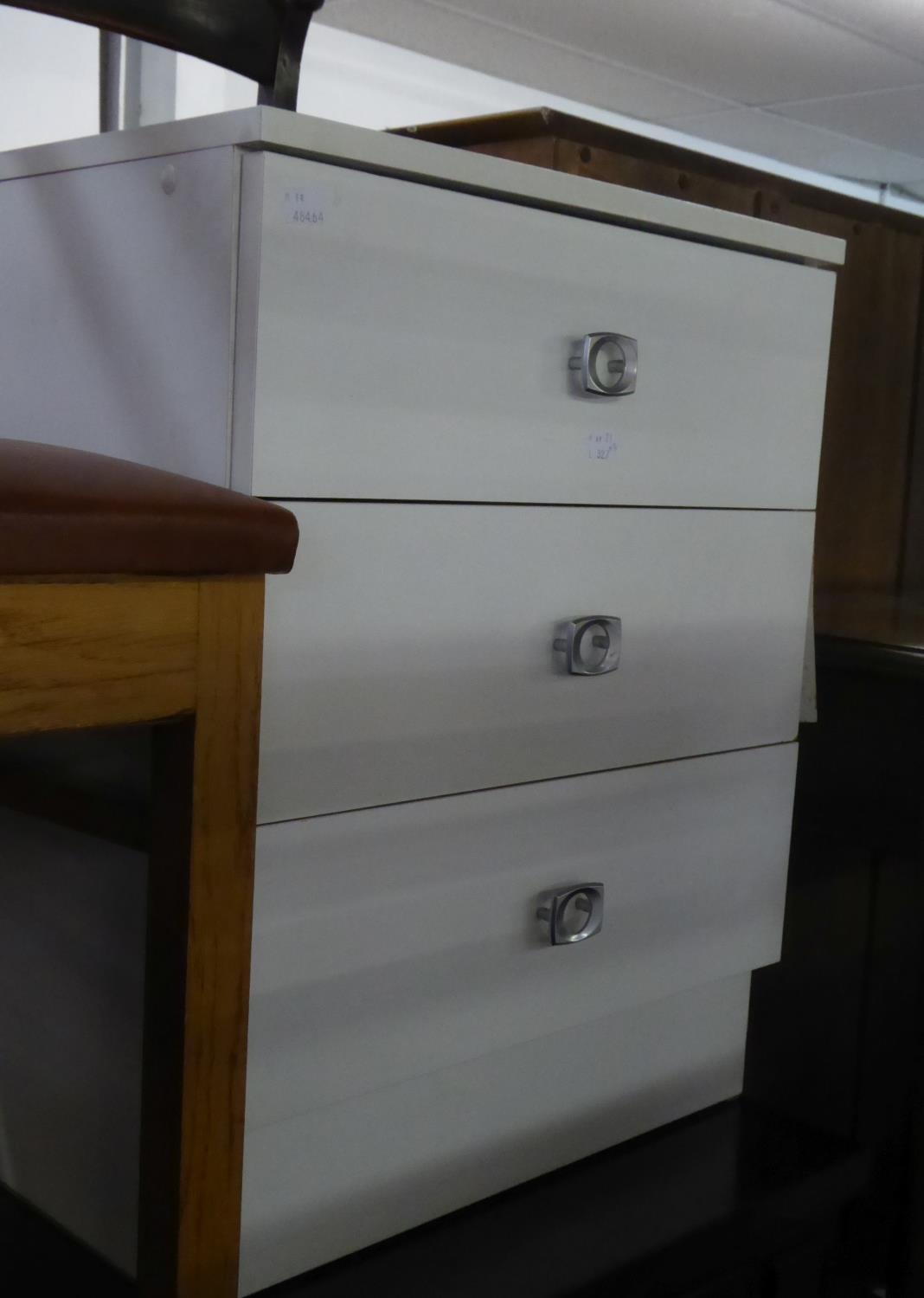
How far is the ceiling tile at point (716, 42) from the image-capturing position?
4.07m

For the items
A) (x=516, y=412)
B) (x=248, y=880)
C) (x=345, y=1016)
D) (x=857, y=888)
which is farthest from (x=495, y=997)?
(x=857, y=888)

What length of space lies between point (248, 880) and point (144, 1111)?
0.12m

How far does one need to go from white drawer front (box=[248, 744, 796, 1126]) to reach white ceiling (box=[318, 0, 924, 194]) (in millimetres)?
3531

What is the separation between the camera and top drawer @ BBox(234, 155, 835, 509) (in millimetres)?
664

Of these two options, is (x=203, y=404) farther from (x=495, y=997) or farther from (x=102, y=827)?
(x=495, y=997)

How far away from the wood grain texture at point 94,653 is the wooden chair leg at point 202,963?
0.05ft

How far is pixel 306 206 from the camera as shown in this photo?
0.66m

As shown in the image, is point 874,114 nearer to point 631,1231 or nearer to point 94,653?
point 631,1231

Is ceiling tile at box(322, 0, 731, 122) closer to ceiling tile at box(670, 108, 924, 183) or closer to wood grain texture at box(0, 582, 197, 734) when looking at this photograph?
ceiling tile at box(670, 108, 924, 183)

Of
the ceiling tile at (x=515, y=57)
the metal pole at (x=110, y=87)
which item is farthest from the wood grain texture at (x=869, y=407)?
the ceiling tile at (x=515, y=57)

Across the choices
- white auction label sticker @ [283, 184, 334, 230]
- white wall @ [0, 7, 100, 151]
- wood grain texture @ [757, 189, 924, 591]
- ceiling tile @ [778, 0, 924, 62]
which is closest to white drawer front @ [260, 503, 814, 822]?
white auction label sticker @ [283, 184, 334, 230]

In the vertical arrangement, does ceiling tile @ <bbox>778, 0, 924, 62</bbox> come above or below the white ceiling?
below

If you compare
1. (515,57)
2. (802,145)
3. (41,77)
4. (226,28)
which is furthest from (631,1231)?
(802,145)

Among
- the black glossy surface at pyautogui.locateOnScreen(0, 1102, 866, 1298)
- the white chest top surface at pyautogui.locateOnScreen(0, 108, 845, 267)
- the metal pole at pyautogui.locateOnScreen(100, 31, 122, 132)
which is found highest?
the metal pole at pyautogui.locateOnScreen(100, 31, 122, 132)
